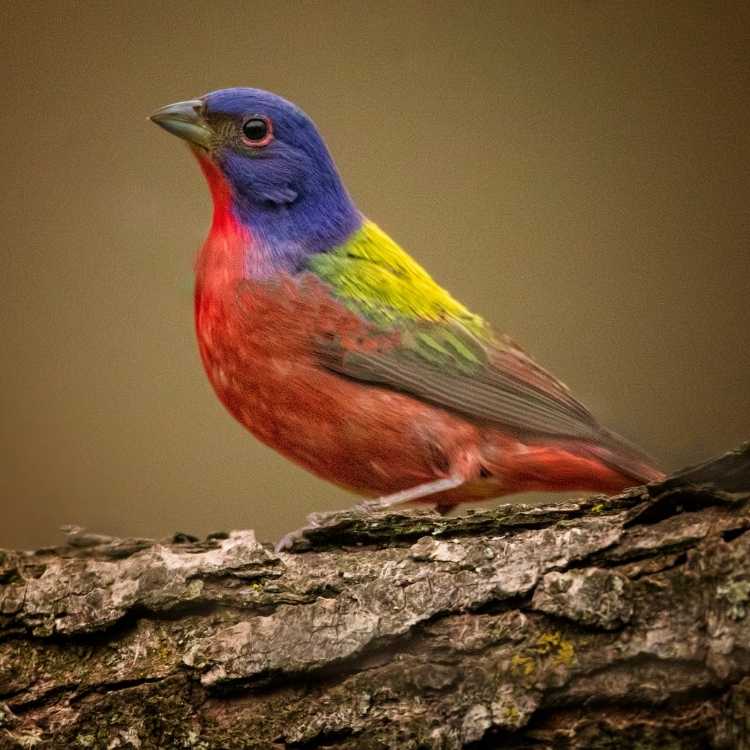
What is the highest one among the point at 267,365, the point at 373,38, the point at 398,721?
the point at 373,38

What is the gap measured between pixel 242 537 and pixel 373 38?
2.18 meters

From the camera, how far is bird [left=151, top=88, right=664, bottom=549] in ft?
9.94

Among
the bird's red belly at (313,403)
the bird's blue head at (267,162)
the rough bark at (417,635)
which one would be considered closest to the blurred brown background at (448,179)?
the bird's blue head at (267,162)

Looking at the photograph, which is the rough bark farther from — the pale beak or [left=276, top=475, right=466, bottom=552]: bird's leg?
the pale beak

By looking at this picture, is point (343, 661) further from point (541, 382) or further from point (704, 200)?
point (704, 200)

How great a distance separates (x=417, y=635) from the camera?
214 cm

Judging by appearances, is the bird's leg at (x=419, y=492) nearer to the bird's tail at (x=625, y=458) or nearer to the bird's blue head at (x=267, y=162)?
the bird's tail at (x=625, y=458)

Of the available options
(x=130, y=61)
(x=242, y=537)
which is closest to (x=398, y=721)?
(x=242, y=537)

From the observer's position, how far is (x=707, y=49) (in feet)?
11.2

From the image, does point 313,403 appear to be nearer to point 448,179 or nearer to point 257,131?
point 257,131

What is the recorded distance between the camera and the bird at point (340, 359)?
303cm

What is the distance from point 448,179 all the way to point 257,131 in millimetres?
1073

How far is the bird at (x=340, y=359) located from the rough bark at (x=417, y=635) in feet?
1.82

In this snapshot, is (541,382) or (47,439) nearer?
(541,382)
